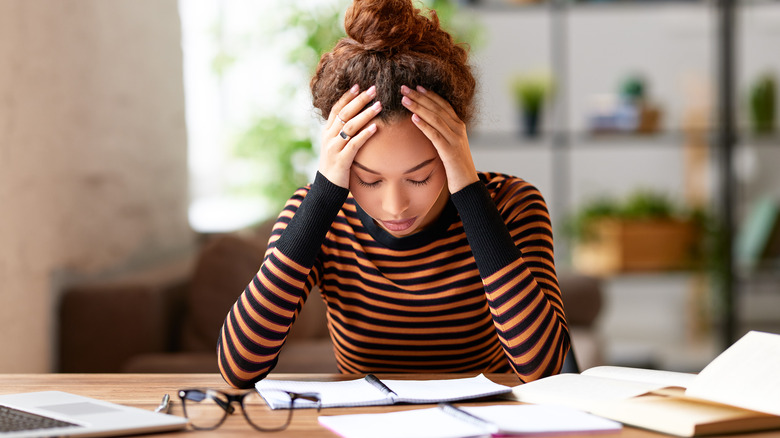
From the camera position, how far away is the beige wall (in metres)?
1.75

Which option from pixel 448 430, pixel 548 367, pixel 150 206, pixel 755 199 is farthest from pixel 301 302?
pixel 755 199

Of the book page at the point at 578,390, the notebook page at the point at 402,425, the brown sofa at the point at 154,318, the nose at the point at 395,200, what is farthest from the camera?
the brown sofa at the point at 154,318

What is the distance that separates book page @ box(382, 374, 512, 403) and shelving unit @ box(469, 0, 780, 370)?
8.83 ft

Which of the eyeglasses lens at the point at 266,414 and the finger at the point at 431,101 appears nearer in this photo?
the eyeglasses lens at the point at 266,414

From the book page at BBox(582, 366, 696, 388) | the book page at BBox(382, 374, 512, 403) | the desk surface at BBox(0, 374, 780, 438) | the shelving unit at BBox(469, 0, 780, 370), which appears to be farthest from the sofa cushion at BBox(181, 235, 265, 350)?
the shelving unit at BBox(469, 0, 780, 370)

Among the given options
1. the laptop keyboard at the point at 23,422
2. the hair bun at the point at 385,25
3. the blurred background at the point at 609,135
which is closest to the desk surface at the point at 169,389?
the laptop keyboard at the point at 23,422

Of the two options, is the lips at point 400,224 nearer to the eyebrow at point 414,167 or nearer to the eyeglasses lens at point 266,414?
the eyebrow at point 414,167

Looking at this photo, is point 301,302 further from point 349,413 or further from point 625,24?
point 625,24

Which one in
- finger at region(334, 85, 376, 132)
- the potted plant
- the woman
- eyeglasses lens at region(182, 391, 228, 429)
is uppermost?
finger at region(334, 85, 376, 132)

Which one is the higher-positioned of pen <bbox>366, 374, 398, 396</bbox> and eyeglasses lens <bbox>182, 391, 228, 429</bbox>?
eyeglasses lens <bbox>182, 391, 228, 429</bbox>

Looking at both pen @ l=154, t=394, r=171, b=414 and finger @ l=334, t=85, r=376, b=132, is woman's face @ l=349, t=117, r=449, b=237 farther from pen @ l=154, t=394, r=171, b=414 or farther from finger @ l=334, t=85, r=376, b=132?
pen @ l=154, t=394, r=171, b=414

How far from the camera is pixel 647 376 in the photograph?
3.24 feet

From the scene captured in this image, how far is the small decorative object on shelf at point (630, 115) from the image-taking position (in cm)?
379

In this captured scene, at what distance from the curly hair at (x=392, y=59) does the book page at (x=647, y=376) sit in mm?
417
